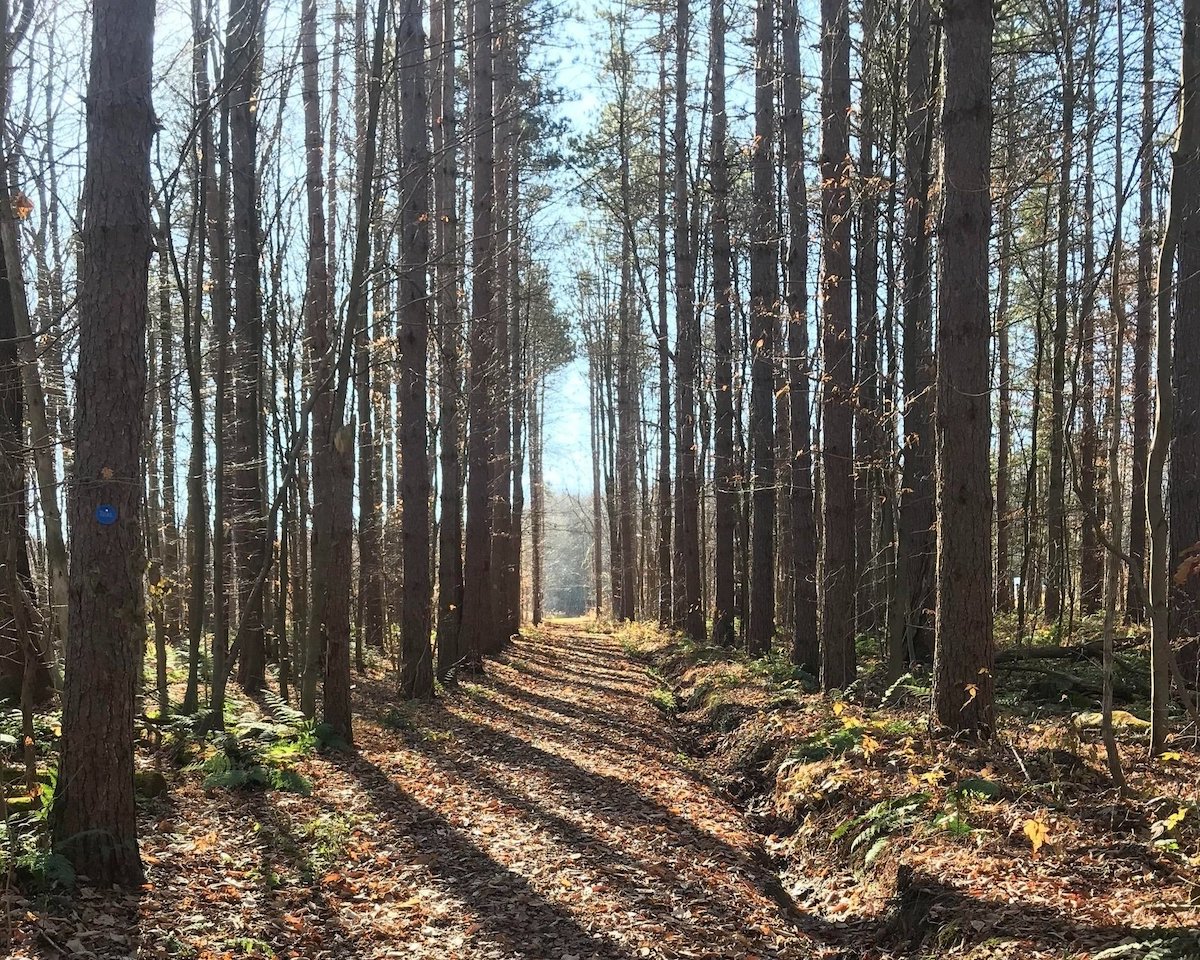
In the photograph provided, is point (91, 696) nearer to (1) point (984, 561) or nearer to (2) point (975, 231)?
(1) point (984, 561)

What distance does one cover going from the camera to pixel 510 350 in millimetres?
21234

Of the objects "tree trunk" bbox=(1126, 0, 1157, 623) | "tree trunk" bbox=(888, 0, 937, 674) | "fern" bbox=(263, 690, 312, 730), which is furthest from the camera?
"tree trunk" bbox=(1126, 0, 1157, 623)

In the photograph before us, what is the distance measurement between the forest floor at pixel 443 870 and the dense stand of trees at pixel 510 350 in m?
0.61

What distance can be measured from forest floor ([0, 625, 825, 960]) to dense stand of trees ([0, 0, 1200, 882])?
608 mm

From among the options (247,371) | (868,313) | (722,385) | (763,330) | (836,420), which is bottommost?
(836,420)

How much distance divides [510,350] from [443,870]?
16.6m

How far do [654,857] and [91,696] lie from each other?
11.9 ft

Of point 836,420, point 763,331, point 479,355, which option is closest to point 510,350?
point 479,355

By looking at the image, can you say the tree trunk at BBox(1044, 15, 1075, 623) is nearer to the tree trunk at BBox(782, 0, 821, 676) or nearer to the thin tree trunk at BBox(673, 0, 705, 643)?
the tree trunk at BBox(782, 0, 821, 676)

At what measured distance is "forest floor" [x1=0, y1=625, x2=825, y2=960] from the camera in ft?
14.6

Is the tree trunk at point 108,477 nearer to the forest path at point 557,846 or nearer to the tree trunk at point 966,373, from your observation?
the forest path at point 557,846

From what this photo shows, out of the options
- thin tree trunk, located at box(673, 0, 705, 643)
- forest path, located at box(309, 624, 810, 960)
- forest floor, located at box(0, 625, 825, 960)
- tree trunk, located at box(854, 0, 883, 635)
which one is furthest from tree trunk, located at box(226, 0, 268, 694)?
thin tree trunk, located at box(673, 0, 705, 643)

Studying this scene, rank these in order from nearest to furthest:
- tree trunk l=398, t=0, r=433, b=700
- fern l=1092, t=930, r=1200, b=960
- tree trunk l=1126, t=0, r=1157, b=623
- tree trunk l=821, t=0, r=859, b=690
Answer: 1. fern l=1092, t=930, r=1200, b=960
2. tree trunk l=821, t=0, r=859, b=690
3. tree trunk l=398, t=0, r=433, b=700
4. tree trunk l=1126, t=0, r=1157, b=623

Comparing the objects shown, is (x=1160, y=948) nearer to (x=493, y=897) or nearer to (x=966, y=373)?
(x=493, y=897)
